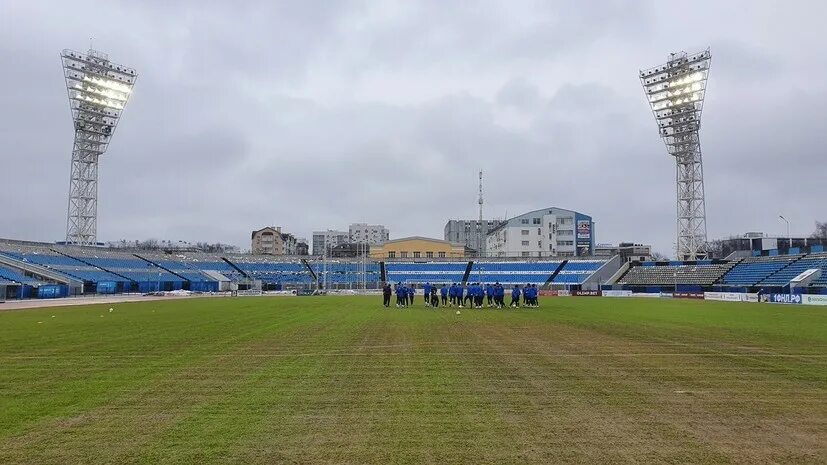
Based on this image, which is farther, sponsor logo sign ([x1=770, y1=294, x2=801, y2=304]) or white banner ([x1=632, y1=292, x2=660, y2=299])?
white banner ([x1=632, y1=292, x2=660, y2=299])

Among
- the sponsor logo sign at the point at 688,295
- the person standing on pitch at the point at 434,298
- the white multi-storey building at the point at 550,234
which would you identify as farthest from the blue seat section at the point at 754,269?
the person standing on pitch at the point at 434,298

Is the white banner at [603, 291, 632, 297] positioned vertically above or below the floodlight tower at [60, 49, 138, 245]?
below

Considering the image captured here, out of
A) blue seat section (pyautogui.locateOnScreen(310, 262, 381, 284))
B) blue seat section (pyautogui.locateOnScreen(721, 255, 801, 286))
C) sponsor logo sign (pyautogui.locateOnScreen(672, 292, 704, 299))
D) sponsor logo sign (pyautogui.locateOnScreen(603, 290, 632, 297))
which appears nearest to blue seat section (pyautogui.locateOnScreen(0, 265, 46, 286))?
blue seat section (pyautogui.locateOnScreen(310, 262, 381, 284))

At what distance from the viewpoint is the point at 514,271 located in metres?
94.8

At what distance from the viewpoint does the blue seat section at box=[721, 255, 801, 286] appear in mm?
61484

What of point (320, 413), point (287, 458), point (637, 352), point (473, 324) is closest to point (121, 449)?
point (287, 458)

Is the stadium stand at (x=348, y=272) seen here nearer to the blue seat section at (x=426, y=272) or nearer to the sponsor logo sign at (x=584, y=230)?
the blue seat section at (x=426, y=272)

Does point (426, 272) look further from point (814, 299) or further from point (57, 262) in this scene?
point (814, 299)

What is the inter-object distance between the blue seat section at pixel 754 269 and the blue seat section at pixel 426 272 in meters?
41.9

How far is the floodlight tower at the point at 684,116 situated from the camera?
67.1 metres

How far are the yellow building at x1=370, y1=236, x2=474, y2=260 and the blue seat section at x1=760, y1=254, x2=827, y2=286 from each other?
191 ft

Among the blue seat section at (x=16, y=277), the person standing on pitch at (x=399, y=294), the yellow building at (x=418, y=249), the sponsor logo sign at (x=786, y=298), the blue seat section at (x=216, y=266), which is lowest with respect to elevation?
the sponsor logo sign at (x=786, y=298)

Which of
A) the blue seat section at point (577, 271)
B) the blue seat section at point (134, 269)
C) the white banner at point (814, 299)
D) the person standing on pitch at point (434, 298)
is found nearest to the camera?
the person standing on pitch at point (434, 298)

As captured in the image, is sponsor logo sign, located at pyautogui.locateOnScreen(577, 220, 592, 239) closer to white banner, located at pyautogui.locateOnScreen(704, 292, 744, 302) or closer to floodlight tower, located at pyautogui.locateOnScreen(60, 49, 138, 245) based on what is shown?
white banner, located at pyautogui.locateOnScreen(704, 292, 744, 302)
